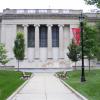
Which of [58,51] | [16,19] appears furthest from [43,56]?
[16,19]

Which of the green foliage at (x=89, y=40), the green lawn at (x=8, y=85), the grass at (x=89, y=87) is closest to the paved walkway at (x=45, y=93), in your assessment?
the green lawn at (x=8, y=85)

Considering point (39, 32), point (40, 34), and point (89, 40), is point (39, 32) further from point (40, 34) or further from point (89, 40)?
point (89, 40)

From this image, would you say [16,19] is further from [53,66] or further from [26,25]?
[53,66]

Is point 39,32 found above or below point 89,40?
above

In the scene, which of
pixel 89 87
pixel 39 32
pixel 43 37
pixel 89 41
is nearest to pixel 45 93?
pixel 89 87

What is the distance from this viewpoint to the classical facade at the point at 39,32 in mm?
121250

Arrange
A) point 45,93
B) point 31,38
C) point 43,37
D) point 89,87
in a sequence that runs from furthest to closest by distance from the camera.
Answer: point 31,38, point 43,37, point 89,87, point 45,93

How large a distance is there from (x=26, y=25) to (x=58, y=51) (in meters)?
10.9

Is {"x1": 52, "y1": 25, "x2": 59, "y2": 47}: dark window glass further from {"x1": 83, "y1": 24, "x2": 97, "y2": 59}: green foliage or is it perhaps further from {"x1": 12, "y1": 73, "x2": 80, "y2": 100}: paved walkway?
{"x1": 12, "y1": 73, "x2": 80, "y2": 100}: paved walkway

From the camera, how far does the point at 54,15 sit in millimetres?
121625

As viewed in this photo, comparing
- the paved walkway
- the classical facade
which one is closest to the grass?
the paved walkway

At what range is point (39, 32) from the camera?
124m

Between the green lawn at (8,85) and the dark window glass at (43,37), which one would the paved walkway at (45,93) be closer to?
the green lawn at (8,85)

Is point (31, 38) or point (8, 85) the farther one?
point (31, 38)
